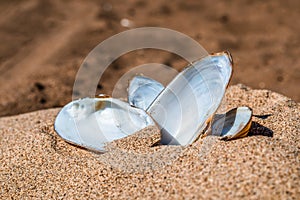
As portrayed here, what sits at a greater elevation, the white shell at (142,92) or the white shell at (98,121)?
the white shell at (142,92)

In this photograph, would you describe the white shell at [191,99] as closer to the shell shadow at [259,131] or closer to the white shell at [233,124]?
the white shell at [233,124]

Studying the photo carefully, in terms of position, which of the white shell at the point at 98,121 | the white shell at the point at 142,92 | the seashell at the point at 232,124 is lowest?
the white shell at the point at 98,121

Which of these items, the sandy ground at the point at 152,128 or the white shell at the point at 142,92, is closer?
the sandy ground at the point at 152,128

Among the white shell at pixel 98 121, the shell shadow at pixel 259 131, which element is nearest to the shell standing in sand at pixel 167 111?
the white shell at pixel 98 121

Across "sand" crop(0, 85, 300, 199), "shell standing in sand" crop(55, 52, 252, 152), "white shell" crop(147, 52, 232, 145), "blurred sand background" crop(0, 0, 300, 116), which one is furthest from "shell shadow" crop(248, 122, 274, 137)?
"blurred sand background" crop(0, 0, 300, 116)

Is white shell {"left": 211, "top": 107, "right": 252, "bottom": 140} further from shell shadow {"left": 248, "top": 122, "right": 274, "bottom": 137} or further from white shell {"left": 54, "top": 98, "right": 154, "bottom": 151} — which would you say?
white shell {"left": 54, "top": 98, "right": 154, "bottom": 151}

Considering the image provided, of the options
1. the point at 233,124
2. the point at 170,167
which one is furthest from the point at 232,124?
the point at 170,167
